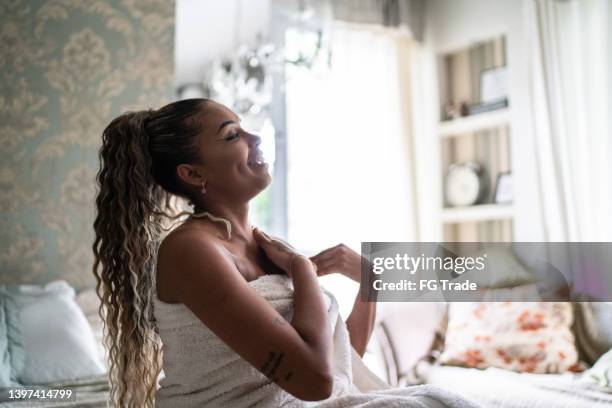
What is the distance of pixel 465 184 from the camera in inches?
157

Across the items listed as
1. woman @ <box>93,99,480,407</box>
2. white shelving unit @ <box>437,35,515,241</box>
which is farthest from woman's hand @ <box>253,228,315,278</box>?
white shelving unit @ <box>437,35,515,241</box>

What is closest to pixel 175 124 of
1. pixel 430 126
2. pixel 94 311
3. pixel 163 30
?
pixel 94 311

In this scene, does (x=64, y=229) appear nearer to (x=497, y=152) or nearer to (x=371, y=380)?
(x=371, y=380)

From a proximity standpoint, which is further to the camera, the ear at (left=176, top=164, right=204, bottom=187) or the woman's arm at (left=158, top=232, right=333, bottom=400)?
the ear at (left=176, top=164, right=204, bottom=187)

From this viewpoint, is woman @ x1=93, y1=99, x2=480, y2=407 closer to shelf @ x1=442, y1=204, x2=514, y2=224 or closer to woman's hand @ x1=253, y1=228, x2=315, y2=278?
woman's hand @ x1=253, y1=228, x2=315, y2=278

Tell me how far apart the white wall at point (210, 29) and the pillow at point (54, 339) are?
7.88 ft

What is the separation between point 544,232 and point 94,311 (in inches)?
96.1

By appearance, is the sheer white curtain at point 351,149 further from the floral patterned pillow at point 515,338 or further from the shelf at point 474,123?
the floral patterned pillow at point 515,338

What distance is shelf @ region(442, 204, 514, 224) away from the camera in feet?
12.3

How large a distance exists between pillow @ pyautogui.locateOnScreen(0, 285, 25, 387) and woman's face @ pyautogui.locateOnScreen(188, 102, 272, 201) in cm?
116

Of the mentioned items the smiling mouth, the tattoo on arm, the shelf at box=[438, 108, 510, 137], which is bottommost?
the tattoo on arm

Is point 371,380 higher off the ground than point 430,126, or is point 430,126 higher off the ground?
point 430,126

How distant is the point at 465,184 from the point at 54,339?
9.00 ft

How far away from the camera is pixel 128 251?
3.94 ft
